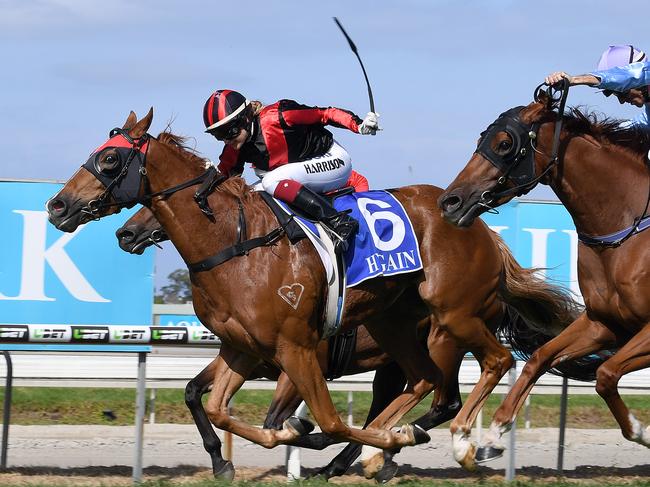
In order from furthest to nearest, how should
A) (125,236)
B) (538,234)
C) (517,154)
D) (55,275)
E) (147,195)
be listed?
(538,234) < (55,275) < (125,236) < (147,195) < (517,154)

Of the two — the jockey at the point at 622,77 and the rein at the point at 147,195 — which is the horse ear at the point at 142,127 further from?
the jockey at the point at 622,77

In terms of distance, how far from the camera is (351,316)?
6.60 m

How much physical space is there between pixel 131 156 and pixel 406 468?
3.35m

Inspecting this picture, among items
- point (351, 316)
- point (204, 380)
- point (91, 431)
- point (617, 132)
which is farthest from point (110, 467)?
point (617, 132)

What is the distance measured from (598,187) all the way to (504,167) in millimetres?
512

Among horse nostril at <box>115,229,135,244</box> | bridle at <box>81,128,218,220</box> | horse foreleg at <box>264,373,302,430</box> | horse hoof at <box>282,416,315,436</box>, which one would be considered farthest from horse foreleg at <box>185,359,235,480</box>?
bridle at <box>81,128,218,220</box>

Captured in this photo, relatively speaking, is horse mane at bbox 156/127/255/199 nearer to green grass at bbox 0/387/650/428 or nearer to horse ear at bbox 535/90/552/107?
horse ear at bbox 535/90/552/107

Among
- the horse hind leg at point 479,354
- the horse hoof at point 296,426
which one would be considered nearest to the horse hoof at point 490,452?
the horse hind leg at point 479,354

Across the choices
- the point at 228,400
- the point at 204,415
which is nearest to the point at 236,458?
the point at 204,415

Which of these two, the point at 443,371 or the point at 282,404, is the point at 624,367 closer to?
the point at 443,371

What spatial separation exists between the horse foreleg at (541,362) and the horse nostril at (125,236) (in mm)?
2703

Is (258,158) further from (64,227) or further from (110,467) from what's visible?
(110,467)

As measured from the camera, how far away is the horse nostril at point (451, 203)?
6016mm

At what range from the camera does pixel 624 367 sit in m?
5.86
